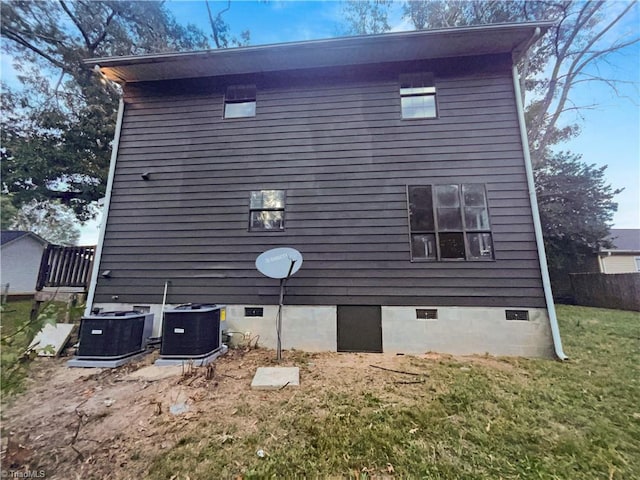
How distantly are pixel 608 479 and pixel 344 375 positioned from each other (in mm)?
2528

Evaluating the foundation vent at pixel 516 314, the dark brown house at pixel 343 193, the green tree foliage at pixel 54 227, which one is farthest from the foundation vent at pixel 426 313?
the green tree foliage at pixel 54 227

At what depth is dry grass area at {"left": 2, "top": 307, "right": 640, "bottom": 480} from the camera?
2061 millimetres

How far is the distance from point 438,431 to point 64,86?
14696 mm

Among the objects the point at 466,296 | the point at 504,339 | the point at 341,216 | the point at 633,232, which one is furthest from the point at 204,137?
the point at 633,232

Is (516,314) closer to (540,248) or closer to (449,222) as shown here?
(540,248)

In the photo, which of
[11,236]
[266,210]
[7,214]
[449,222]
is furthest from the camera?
[7,214]

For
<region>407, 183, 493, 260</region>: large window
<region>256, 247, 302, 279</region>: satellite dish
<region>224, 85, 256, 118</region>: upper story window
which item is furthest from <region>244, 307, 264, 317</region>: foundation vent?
<region>224, 85, 256, 118</region>: upper story window

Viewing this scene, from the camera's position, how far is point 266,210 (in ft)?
18.2

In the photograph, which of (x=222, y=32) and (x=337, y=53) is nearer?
(x=337, y=53)

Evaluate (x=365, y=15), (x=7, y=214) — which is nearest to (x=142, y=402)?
(x=365, y=15)

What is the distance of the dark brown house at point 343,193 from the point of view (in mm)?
4887

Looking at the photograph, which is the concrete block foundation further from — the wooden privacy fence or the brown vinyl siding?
the wooden privacy fence

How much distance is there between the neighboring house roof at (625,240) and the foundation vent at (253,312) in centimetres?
1882

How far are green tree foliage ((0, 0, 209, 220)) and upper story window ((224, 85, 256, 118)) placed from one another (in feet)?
20.4
